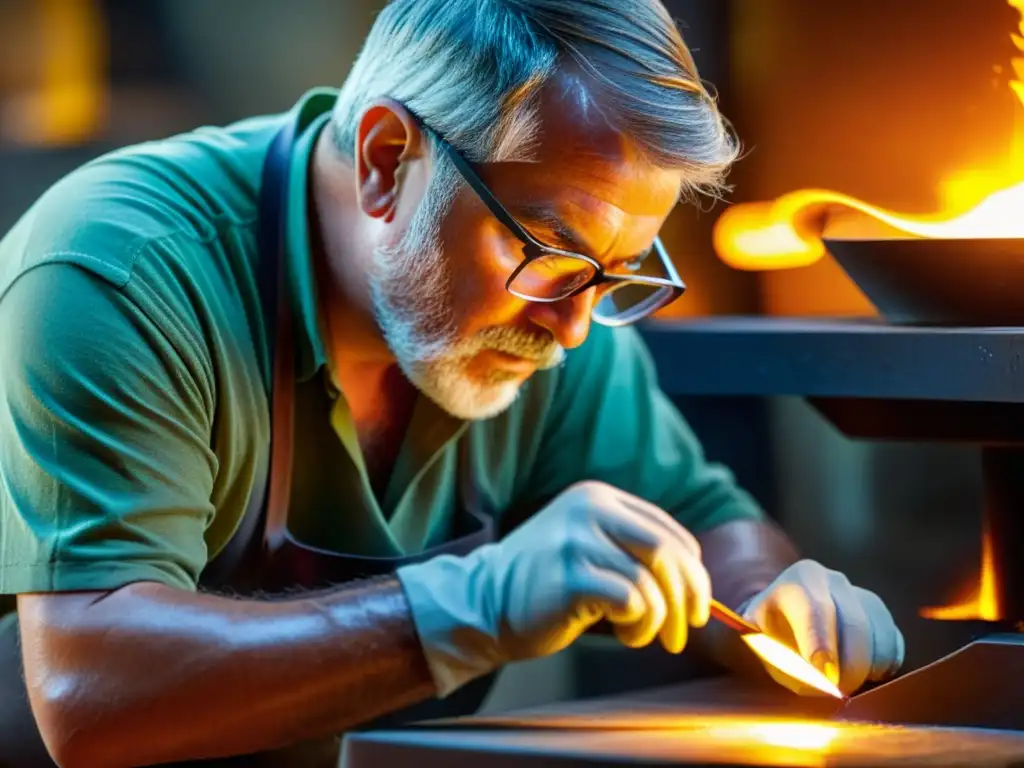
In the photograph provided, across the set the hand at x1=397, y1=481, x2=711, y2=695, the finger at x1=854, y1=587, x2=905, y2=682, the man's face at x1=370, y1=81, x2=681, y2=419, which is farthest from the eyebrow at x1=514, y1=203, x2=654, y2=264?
the finger at x1=854, y1=587, x2=905, y2=682

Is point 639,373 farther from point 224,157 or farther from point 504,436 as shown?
point 224,157

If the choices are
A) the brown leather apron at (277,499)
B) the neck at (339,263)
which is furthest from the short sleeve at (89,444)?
the neck at (339,263)

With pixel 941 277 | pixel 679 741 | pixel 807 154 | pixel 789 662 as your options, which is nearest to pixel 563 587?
pixel 679 741

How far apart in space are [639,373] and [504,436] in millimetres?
193

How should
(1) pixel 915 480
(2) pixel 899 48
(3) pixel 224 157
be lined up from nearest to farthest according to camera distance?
(3) pixel 224 157 < (2) pixel 899 48 < (1) pixel 915 480

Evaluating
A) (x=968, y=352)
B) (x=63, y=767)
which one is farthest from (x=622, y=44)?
(x=63, y=767)

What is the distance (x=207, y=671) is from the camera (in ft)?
4.10

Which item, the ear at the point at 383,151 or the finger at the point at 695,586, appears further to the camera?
the ear at the point at 383,151

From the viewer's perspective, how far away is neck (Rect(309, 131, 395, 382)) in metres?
1.53

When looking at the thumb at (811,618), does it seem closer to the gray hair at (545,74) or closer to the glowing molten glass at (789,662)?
the glowing molten glass at (789,662)

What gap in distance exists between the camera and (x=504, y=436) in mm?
1719

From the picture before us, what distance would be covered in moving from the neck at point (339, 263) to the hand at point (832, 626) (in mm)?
520

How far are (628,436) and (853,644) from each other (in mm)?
454

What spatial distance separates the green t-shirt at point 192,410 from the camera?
1.27 meters
